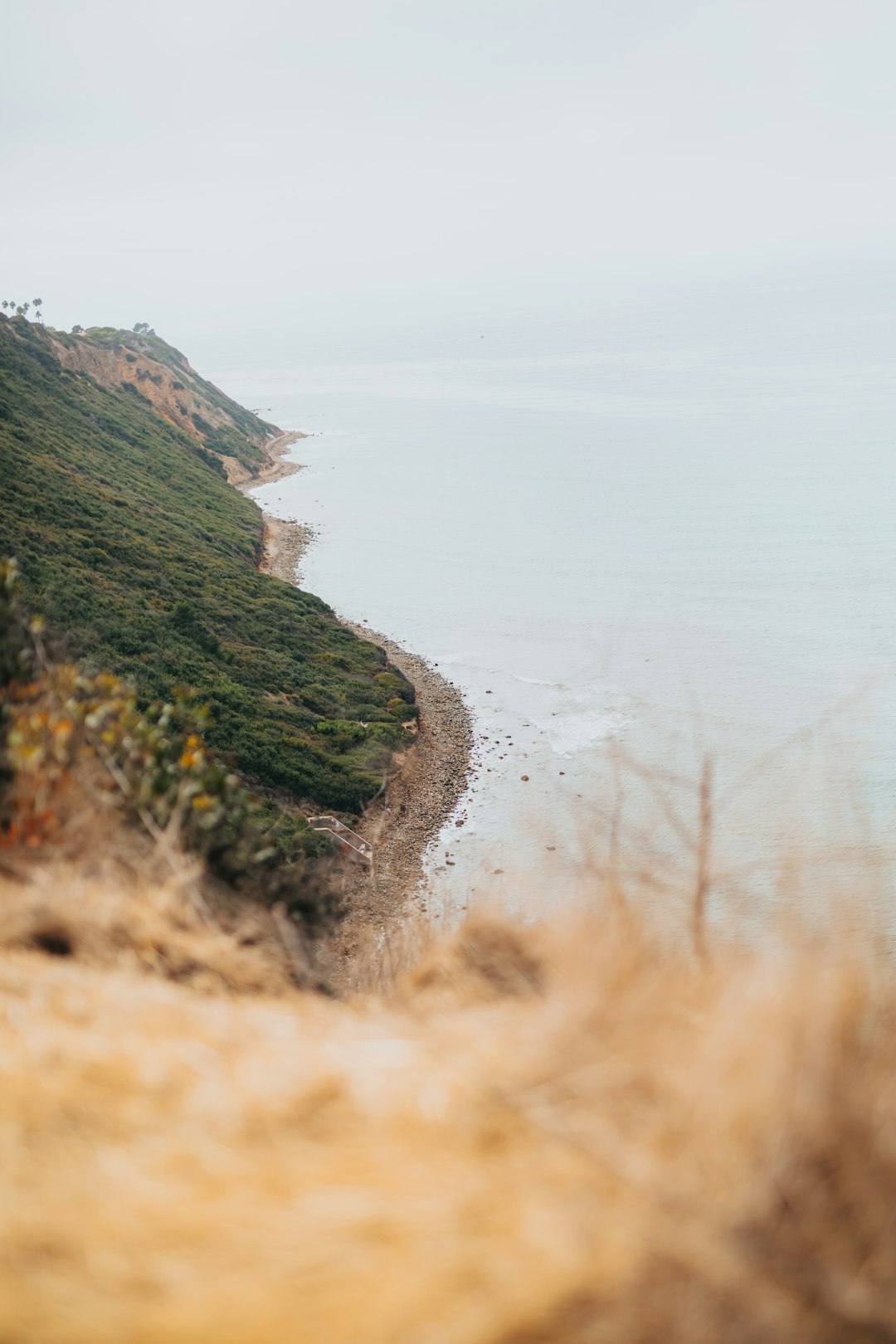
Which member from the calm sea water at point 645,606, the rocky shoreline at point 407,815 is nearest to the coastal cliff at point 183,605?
the rocky shoreline at point 407,815

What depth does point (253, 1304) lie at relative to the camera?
9.00 ft

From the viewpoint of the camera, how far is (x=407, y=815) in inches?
1179

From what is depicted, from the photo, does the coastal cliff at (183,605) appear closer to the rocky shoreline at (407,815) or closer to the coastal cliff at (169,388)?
the rocky shoreline at (407,815)

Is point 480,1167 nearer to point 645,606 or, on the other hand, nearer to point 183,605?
point 183,605

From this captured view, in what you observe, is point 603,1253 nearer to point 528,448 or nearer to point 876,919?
point 876,919

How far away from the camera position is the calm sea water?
1089cm

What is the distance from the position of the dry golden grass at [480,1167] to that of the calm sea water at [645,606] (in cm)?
79

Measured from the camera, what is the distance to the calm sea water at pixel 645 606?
1089 cm

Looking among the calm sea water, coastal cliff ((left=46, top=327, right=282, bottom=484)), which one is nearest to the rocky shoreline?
the calm sea water

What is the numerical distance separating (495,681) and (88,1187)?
38158 millimetres

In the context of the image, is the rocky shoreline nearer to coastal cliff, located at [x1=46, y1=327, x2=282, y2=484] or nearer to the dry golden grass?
the dry golden grass

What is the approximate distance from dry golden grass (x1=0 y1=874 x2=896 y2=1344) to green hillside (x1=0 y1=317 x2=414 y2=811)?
17.3m

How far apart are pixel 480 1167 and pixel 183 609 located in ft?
112

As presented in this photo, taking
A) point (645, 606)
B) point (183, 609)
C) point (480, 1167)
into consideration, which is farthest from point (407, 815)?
point (480, 1167)
